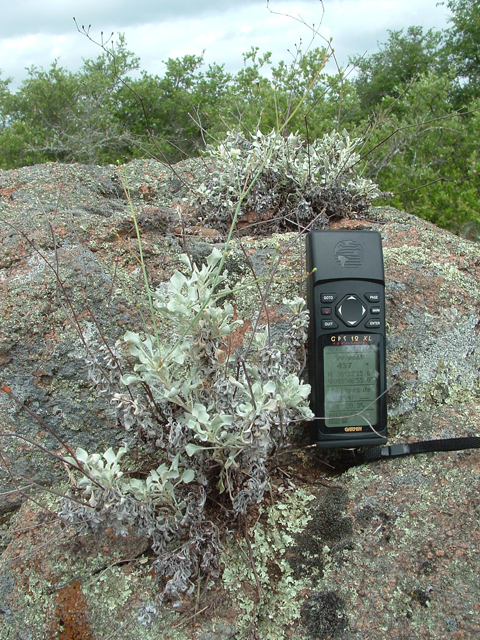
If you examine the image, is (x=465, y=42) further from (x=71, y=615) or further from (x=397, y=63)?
(x=71, y=615)

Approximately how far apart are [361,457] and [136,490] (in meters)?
0.66

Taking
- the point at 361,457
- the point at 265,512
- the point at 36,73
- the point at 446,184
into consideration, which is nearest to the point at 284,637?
the point at 265,512

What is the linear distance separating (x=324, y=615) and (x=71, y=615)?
53 cm

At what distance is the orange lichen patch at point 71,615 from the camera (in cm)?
104

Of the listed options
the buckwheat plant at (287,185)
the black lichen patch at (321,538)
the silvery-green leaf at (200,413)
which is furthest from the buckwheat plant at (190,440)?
the buckwheat plant at (287,185)

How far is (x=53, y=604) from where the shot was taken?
108 centimetres

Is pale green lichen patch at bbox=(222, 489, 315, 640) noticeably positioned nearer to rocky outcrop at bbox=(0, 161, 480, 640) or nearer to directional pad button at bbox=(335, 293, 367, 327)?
rocky outcrop at bbox=(0, 161, 480, 640)

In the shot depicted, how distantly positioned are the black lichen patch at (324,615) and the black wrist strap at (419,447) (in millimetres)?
412

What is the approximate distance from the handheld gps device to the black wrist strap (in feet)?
0.11

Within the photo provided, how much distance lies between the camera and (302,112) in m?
4.85

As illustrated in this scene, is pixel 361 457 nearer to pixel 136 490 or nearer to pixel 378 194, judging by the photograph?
pixel 136 490

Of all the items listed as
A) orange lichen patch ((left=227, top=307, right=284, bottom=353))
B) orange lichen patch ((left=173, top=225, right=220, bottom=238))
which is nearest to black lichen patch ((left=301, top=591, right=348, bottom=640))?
orange lichen patch ((left=227, top=307, right=284, bottom=353))

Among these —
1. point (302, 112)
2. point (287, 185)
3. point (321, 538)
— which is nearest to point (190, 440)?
point (321, 538)

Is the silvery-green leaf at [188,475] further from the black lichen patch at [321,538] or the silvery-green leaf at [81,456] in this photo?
the black lichen patch at [321,538]
